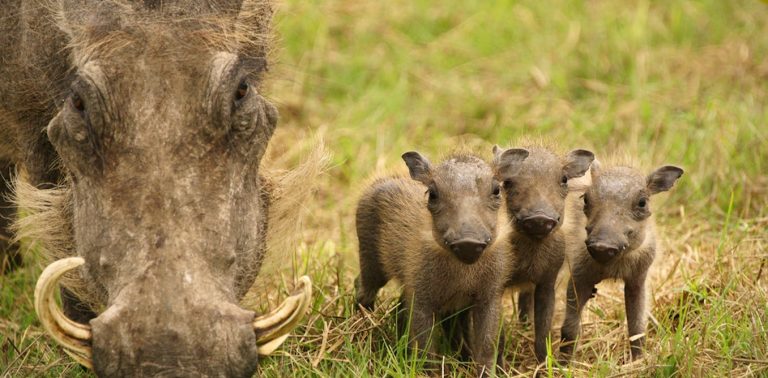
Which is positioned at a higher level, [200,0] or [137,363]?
[200,0]

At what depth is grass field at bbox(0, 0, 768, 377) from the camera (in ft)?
14.5

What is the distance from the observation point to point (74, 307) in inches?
176

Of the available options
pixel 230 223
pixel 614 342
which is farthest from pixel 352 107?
pixel 230 223

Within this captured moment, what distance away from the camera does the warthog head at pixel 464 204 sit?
3.91 metres

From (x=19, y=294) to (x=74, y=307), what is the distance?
3.32 feet

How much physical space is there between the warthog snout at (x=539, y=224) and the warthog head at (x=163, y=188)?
91 centimetres

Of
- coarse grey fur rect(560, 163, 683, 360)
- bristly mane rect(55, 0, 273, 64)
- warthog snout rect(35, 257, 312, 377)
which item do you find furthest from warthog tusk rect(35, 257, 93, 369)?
coarse grey fur rect(560, 163, 683, 360)

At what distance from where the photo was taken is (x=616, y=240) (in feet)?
13.7

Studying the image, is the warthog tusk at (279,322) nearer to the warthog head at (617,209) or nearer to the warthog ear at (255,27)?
the warthog ear at (255,27)

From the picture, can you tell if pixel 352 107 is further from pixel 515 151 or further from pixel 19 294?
pixel 515 151

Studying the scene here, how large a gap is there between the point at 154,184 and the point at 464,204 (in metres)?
1.02

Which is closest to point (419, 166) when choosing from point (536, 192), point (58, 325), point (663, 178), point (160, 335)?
point (536, 192)

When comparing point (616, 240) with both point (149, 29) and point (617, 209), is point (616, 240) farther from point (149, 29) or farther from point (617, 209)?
point (149, 29)

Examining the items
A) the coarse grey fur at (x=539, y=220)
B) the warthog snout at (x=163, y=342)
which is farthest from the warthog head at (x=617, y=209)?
the warthog snout at (x=163, y=342)
